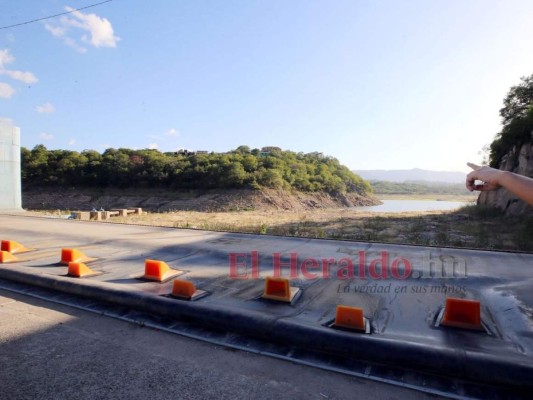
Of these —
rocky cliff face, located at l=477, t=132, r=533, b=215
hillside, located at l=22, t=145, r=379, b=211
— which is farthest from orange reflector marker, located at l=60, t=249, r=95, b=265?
hillside, located at l=22, t=145, r=379, b=211

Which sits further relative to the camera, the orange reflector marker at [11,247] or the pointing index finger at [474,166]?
the orange reflector marker at [11,247]

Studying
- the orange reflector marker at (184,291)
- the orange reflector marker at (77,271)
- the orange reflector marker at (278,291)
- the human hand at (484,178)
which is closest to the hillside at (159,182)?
the orange reflector marker at (77,271)

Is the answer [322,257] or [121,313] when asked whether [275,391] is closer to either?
[121,313]

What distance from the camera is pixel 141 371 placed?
105 inches

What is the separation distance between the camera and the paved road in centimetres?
238

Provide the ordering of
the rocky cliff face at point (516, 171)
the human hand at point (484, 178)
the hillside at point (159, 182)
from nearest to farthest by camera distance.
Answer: the human hand at point (484, 178) → the rocky cliff face at point (516, 171) → the hillside at point (159, 182)

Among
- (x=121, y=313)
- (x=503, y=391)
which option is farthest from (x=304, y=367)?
(x=121, y=313)

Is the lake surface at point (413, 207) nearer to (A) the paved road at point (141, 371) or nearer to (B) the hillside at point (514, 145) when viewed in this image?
(B) the hillside at point (514, 145)

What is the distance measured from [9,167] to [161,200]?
23.7 metres

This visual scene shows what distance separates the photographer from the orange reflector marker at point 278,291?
4.01m

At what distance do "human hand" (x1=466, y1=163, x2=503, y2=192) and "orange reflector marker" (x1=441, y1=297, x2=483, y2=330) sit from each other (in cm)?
112

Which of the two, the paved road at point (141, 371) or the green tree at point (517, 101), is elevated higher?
the green tree at point (517, 101)

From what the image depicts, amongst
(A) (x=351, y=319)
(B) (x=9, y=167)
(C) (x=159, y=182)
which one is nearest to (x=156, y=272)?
(A) (x=351, y=319)

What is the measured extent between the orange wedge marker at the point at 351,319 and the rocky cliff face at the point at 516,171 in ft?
59.3
